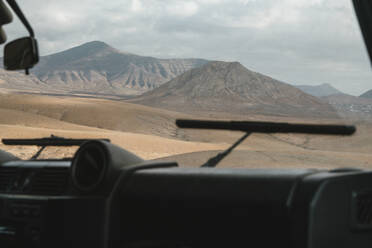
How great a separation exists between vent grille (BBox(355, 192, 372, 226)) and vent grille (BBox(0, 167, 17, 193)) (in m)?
1.99

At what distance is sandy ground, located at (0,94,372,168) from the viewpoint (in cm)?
272

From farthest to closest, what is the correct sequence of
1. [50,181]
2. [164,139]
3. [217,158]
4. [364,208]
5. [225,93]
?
[225,93] < [164,139] < [50,181] < [217,158] < [364,208]

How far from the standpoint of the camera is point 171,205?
8.02 feet

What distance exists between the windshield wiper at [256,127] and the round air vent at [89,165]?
444mm

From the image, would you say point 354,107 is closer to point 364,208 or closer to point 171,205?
point 364,208

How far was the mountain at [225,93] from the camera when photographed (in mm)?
150500

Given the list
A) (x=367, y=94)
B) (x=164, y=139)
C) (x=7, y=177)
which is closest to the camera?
(x=367, y=94)

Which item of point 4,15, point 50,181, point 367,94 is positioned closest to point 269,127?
point 367,94

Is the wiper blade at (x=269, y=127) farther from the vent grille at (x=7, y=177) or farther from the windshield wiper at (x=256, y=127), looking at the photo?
the vent grille at (x=7, y=177)

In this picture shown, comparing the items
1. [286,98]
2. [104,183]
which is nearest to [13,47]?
[104,183]

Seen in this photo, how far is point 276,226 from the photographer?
6.82ft

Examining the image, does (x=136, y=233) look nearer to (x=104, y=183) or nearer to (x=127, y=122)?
(x=104, y=183)

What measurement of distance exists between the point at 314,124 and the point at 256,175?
17.4 inches

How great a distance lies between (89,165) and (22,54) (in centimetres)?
77
